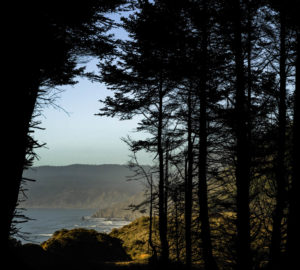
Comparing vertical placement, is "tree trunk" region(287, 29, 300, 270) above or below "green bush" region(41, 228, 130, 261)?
above

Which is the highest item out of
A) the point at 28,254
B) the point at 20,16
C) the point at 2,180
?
the point at 20,16

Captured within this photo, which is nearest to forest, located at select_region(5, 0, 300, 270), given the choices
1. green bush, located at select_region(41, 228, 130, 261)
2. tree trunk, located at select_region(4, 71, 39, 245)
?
tree trunk, located at select_region(4, 71, 39, 245)

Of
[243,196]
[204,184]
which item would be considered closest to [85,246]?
[204,184]

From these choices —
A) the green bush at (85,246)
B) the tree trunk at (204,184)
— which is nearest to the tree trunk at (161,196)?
the tree trunk at (204,184)

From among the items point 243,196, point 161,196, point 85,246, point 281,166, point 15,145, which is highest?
point 281,166

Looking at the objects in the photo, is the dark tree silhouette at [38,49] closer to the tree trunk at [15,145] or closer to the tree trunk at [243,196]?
the tree trunk at [15,145]

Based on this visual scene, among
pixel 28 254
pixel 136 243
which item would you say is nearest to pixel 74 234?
pixel 136 243

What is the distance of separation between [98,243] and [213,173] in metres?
13.0

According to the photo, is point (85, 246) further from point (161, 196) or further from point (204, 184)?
point (204, 184)

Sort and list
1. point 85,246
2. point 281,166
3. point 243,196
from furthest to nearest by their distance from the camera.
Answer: point 85,246 < point 281,166 < point 243,196

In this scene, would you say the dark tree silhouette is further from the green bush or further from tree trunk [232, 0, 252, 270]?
the green bush

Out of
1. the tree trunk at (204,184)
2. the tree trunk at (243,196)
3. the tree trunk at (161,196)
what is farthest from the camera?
the tree trunk at (161,196)

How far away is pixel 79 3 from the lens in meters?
5.25

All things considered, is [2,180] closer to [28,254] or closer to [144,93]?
[144,93]
